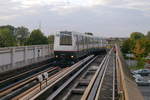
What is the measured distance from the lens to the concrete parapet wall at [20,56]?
14883 millimetres

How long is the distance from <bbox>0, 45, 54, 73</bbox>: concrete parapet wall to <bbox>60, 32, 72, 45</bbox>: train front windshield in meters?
2.52

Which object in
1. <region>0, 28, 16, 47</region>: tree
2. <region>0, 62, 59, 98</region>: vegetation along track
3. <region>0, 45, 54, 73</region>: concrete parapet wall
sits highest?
<region>0, 28, 16, 47</region>: tree

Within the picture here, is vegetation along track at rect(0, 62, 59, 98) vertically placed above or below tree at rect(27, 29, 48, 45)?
below

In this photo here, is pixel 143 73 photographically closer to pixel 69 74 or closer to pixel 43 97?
pixel 69 74

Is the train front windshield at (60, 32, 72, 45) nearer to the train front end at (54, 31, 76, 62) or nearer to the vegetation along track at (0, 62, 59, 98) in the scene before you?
the train front end at (54, 31, 76, 62)

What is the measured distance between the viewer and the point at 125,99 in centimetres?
872

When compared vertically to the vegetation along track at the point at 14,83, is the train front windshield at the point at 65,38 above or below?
above

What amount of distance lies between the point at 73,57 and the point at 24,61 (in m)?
5.19

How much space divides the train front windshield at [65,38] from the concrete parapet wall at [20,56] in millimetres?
2516

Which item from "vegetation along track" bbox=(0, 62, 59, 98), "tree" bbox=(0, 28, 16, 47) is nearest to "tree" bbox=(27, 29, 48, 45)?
"tree" bbox=(0, 28, 16, 47)

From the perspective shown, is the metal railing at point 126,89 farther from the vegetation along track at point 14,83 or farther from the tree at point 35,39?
the tree at point 35,39

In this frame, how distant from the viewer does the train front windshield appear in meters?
21.4

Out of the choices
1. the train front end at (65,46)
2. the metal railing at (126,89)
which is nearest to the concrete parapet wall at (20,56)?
the train front end at (65,46)

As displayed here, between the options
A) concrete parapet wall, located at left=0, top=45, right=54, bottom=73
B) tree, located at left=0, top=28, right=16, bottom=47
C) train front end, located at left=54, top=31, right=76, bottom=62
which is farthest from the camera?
tree, located at left=0, top=28, right=16, bottom=47
